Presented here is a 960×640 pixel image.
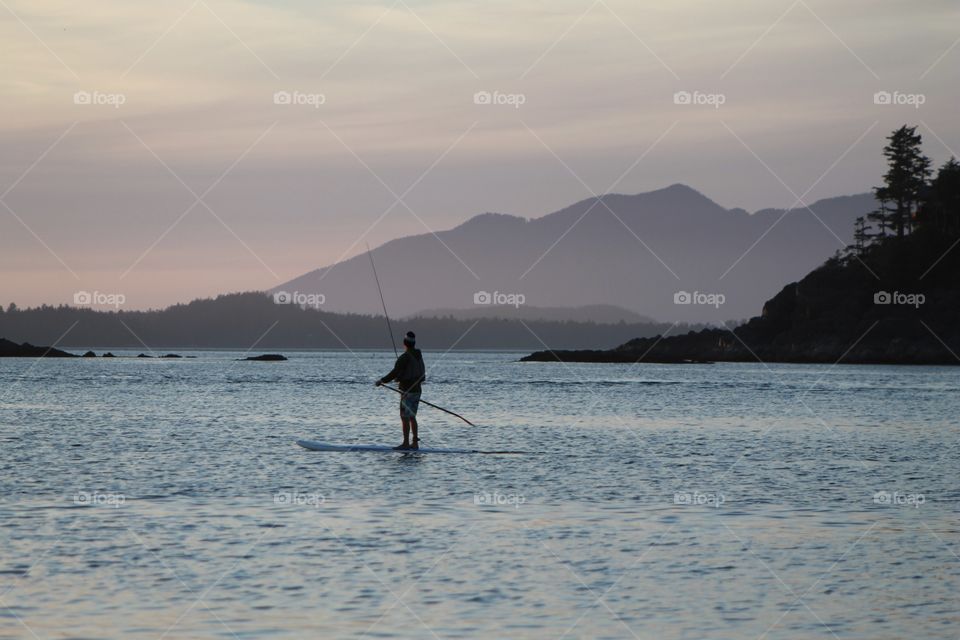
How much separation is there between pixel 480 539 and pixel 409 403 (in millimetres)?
12830

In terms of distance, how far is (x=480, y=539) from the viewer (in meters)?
17.3

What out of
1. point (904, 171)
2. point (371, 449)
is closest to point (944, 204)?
point (904, 171)

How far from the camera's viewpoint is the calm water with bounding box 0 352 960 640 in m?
12.7

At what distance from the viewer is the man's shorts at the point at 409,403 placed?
2959 centimetres

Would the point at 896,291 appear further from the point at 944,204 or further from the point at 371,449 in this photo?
the point at 371,449

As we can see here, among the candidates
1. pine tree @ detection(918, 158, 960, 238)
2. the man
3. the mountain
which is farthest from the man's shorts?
pine tree @ detection(918, 158, 960, 238)

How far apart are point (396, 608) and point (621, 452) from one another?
69.9 feet

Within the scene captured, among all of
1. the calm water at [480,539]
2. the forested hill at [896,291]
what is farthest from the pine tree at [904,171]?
the calm water at [480,539]

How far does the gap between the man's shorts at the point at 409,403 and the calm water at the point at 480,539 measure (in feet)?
3.72

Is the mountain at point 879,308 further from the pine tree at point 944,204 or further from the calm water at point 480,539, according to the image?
the calm water at point 480,539

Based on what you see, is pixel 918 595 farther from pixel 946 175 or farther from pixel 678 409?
pixel 946 175

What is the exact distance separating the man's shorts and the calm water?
113cm

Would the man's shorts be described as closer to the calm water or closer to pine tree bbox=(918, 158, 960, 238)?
the calm water

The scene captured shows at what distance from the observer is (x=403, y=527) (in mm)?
18375
